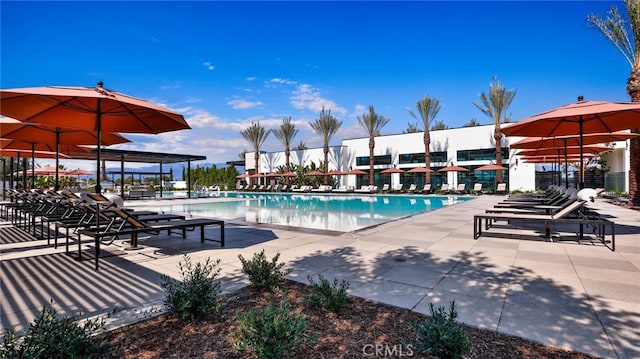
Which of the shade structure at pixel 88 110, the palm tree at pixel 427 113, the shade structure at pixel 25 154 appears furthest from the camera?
the palm tree at pixel 427 113

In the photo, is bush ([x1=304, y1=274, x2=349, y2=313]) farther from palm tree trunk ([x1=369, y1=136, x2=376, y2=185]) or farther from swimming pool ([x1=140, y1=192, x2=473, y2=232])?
palm tree trunk ([x1=369, y1=136, x2=376, y2=185])

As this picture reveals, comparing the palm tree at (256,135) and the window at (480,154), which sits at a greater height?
the palm tree at (256,135)

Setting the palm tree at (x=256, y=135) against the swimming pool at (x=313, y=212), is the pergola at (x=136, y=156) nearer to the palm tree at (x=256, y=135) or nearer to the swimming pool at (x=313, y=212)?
the swimming pool at (x=313, y=212)

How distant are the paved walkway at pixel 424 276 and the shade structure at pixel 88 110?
5.92 ft

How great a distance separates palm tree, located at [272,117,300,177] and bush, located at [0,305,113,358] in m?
30.8

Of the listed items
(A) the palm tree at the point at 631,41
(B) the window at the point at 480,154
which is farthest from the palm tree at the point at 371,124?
(A) the palm tree at the point at 631,41

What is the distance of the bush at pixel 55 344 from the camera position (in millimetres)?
1718

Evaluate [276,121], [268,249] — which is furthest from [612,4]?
[276,121]

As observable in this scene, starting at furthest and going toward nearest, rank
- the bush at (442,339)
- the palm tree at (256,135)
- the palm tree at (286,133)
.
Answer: the palm tree at (256,135) → the palm tree at (286,133) → the bush at (442,339)

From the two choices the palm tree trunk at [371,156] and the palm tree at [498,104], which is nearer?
the palm tree at [498,104]

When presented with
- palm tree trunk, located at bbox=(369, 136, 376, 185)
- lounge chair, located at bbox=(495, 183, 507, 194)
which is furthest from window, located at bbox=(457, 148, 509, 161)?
palm tree trunk, located at bbox=(369, 136, 376, 185)

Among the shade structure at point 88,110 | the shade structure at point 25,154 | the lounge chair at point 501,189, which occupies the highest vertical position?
the shade structure at point 88,110

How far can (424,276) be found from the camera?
3801 millimetres

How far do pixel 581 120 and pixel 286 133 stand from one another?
94.6ft
